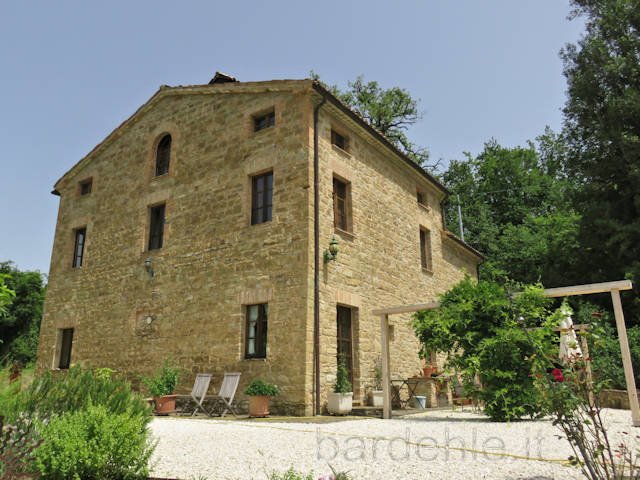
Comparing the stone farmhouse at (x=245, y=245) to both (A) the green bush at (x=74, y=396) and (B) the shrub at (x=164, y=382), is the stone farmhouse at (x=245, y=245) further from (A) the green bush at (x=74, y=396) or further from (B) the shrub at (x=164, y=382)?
(A) the green bush at (x=74, y=396)

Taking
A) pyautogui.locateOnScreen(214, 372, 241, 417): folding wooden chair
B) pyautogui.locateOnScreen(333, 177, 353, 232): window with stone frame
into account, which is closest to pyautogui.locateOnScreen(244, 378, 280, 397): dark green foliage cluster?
pyautogui.locateOnScreen(214, 372, 241, 417): folding wooden chair

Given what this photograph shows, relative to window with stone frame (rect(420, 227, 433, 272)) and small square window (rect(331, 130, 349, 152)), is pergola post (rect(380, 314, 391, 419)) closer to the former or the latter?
small square window (rect(331, 130, 349, 152))

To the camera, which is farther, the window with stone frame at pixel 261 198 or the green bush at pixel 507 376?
the window with stone frame at pixel 261 198

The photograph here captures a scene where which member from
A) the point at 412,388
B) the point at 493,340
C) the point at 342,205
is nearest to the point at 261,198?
the point at 342,205

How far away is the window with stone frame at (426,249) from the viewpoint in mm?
14860

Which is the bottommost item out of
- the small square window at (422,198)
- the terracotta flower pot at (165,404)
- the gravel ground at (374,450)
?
the gravel ground at (374,450)

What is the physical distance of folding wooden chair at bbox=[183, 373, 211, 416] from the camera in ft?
31.6

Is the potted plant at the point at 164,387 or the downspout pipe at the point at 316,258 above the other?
the downspout pipe at the point at 316,258

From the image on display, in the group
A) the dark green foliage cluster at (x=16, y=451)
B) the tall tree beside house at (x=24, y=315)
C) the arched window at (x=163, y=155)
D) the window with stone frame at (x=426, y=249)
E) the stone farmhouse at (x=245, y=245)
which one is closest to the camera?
the dark green foliage cluster at (x=16, y=451)

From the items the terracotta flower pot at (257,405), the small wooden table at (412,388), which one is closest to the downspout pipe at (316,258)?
the terracotta flower pot at (257,405)

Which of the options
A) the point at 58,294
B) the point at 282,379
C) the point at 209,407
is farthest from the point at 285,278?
the point at 58,294

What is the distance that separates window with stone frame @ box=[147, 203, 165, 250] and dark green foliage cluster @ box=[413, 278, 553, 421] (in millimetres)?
7597

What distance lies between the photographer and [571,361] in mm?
3438

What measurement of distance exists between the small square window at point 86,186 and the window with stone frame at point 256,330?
27.2 ft
